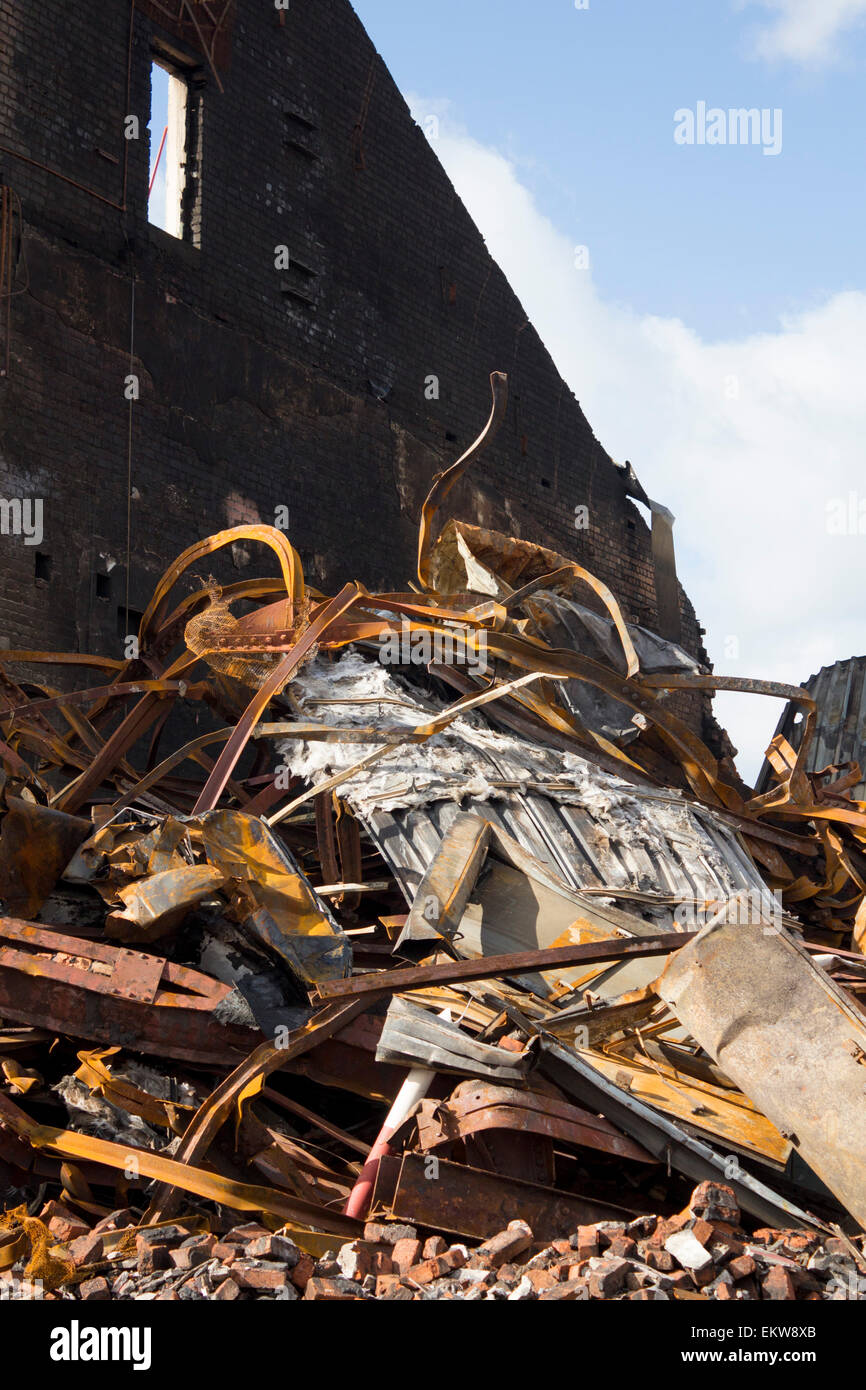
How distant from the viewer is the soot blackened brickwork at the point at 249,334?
1013 centimetres

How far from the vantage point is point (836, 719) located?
15570 millimetres

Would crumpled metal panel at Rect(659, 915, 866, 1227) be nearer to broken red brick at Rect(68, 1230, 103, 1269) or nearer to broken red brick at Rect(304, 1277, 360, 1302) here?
broken red brick at Rect(304, 1277, 360, 1302)

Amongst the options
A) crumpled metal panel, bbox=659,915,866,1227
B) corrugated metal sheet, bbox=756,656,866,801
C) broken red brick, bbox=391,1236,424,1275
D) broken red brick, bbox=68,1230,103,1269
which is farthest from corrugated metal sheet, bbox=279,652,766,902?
corrugated metal sheet, bbox=756,656,866,801

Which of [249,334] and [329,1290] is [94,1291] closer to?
[329,1290]

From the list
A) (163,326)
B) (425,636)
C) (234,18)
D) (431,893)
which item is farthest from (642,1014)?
(234,18)

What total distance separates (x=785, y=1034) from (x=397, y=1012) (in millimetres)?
1293

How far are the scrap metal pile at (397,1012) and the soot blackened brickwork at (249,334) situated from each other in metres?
3.17

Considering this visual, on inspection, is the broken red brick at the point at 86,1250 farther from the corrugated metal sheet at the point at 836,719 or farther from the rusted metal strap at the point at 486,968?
the corrugated metal sheet at the point at 836,719

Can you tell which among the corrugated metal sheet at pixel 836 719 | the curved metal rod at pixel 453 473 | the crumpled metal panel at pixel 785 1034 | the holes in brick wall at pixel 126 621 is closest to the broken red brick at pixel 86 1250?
the crumpled metal panel at pixel 785 1034

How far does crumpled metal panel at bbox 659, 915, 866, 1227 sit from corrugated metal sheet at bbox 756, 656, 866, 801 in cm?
1072

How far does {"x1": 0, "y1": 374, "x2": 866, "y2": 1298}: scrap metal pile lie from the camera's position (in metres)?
4.02

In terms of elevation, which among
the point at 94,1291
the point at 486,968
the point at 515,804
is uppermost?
the point at 515,804

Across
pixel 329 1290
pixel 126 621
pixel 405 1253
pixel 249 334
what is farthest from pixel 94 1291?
pixel 249 334
